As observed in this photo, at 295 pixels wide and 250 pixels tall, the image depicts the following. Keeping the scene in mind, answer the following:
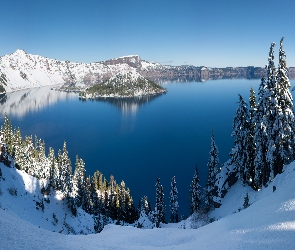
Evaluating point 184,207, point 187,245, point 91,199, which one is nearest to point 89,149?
point 91,199

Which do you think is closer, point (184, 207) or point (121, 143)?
point (184, 207)

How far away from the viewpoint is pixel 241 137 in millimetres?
39062

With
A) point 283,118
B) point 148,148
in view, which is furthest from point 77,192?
point 148,148

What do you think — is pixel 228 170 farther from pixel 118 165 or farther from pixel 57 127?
pixel 57 127

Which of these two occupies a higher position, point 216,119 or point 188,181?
point 216,119

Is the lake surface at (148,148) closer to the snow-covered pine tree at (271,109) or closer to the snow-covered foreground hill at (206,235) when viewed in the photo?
the snow-covered pine tree at (271,109)

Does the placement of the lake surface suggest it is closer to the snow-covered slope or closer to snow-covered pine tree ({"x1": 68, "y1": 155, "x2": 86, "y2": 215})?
snow-covered pine tree ({"x1": 68, "y1": 155, "x2": 86, "y2": 215})

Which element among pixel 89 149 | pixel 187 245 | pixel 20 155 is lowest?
pixel 89 149

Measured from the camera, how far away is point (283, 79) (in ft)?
103

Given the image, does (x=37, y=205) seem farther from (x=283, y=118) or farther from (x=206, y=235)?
(x=283, y=118)

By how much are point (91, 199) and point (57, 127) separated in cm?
13014

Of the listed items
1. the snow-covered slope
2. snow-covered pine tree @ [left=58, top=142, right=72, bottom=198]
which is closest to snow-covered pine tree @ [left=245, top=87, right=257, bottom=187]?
the snow-covered slope

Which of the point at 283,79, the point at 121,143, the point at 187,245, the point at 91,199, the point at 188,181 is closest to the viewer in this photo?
the point at 187,245

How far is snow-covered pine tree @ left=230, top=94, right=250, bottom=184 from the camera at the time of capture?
125ft
